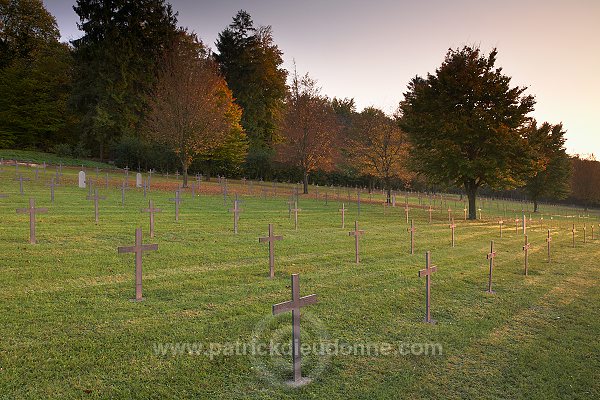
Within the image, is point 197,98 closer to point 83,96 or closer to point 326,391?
point 83,96

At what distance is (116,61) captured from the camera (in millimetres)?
47406

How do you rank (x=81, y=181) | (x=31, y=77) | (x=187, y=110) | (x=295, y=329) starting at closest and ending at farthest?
(x=295, y=329)
(x=81, y=181)
(x=187, y=110)
(x=31, y=77)

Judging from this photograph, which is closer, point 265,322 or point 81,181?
point 265,322

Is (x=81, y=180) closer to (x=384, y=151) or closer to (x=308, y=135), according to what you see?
(x=308, y=135)

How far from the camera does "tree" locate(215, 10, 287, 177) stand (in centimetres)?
5656

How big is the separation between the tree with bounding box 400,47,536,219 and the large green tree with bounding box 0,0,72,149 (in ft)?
146

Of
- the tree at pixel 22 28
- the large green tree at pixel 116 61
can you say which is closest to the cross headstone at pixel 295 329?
the large green tree at pixel 116 61

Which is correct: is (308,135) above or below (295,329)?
above

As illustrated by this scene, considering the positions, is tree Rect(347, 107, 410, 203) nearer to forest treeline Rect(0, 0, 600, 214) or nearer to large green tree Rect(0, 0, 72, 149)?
forest treeline Rect(0, 0, 600, 214)

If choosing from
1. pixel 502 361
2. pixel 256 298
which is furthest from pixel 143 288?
pixel 502 361

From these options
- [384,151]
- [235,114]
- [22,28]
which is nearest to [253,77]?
[235,114]

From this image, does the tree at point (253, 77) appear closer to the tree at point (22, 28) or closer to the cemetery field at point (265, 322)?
the tree at point (22, 28)

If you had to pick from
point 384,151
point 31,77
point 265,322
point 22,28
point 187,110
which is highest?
point 22,28

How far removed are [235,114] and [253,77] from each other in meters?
14.7
